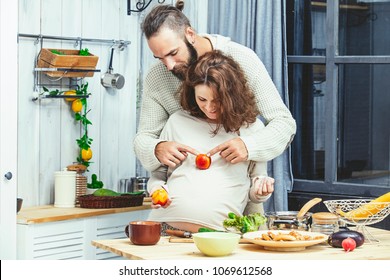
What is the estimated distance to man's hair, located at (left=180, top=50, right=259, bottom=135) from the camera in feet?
9.68

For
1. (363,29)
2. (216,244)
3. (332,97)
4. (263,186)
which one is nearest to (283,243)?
(216,244)

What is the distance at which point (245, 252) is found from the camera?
2.48m

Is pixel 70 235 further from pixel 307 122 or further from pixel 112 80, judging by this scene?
pixel 307 122

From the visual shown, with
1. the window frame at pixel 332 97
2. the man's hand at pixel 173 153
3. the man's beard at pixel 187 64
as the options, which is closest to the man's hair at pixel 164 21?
the man's beard at pixel 187 64

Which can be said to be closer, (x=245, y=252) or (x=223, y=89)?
(x=245, y=252)

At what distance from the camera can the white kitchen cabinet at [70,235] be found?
3.39 meters

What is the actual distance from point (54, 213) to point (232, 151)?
0.94 meters

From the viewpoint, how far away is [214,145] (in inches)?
121

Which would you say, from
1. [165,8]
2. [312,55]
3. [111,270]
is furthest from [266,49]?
[111,270]

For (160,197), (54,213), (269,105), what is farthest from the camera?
(54,213)

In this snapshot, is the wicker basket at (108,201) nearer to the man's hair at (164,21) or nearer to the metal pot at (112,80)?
the metal pot at (112,80)

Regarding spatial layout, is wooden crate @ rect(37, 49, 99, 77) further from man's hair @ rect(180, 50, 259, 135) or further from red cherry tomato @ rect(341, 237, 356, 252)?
red cherry tomato @ rect(341, 237, 356, 252)

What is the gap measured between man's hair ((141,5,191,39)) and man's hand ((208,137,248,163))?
0.46 meters

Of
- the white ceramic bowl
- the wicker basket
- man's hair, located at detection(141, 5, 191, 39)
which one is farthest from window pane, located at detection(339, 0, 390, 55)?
the white ceramic bowl
